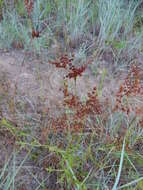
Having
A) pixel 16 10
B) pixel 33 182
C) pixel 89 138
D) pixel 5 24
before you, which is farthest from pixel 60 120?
pixel 16 10

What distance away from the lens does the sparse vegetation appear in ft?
4.45

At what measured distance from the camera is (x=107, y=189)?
4.15 feet

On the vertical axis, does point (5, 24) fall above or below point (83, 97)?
above

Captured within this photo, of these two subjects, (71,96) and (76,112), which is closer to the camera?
(76,112)

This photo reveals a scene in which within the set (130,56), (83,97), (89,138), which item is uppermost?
(130,56)

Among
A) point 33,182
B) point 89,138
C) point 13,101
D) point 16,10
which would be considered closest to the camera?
point 33,182

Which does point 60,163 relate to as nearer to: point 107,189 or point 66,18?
point 107,189

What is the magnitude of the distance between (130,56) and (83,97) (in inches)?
22.7

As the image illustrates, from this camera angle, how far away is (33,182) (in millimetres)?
→ 1367

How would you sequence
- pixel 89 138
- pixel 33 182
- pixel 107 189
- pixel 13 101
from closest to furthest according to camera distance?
pixel 107 189 < pixel 33 182 < pixel 89 138 < pixel 13 101

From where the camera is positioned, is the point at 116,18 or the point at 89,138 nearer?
the point at 89,138

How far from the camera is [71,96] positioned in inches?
66.7

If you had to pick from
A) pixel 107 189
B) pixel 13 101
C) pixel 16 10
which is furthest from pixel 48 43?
pixel 107 189

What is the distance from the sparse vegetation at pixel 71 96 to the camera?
1.36 meters
